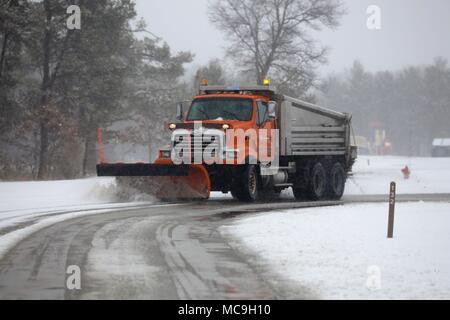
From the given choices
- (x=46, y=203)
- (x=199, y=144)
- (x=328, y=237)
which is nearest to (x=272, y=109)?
(x=199, y=144)

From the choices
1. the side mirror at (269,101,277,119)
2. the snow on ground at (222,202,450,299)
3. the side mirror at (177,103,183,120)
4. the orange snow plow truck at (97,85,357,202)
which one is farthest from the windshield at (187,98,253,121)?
the snow on ground at (222,202,450,299)

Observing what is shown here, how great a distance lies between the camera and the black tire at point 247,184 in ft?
67.6

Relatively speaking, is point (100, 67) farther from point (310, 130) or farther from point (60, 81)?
point (310, 130)

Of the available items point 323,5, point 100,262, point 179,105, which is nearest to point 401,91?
point 323,5

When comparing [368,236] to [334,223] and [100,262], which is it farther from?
[100,262]

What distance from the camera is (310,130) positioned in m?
23.6

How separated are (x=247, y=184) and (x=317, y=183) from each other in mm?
4236

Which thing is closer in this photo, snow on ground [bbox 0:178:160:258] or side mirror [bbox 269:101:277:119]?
snow on ground [bbox 0:178:160:258]

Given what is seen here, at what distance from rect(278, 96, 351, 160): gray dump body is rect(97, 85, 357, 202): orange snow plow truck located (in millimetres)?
28

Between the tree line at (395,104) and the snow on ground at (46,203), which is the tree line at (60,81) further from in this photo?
the tree line at (395,104)

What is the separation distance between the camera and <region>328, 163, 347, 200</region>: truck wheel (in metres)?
25.0

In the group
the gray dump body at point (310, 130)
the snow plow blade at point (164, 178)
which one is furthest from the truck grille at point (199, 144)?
the gray dump body at point (310, 130)

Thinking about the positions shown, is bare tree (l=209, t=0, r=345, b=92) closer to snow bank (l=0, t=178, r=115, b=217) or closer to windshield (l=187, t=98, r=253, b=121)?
snow bank (l=0, t=178, r=115, b=217)

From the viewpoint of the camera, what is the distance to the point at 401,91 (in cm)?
14312
